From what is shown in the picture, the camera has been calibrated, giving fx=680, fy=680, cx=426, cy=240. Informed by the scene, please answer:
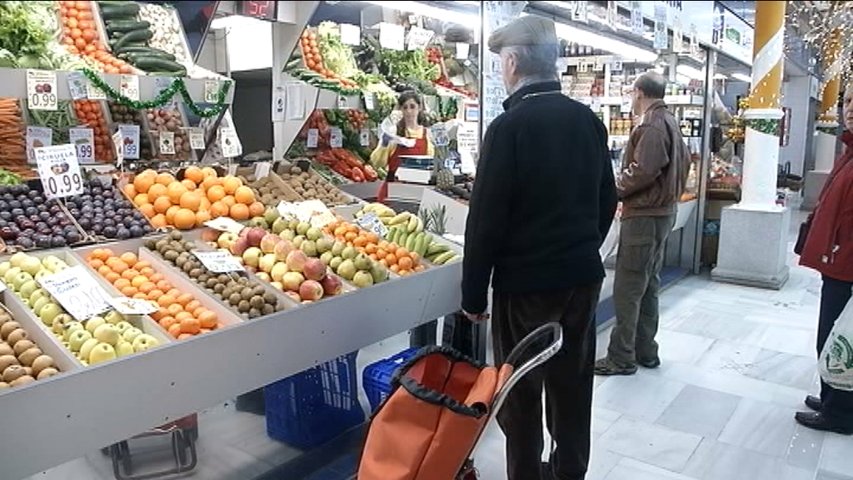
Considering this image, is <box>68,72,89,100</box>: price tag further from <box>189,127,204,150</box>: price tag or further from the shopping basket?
the shopping basket

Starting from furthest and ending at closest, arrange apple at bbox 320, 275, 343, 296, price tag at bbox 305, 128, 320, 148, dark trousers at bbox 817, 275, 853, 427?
price tag at bbox 305, 128, 320, 148 → dark trousers at bbox 817, 275, 853, 427 → apple at bbox 320, 275, 343, 296

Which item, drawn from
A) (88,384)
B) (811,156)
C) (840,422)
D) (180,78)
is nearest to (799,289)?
(811,156)

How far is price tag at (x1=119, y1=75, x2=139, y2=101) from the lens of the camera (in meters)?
2.97

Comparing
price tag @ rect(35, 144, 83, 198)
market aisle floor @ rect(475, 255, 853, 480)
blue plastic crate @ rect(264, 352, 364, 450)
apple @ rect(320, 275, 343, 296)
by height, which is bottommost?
market aisle floor @ rect(475, 255, 853, 480)

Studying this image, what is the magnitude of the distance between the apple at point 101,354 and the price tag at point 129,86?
1406mm

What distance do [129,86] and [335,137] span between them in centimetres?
184

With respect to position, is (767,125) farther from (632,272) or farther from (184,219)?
(184,219)

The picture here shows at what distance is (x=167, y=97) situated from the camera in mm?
3039

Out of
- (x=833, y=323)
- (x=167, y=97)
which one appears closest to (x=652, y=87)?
(x=833, y=323)

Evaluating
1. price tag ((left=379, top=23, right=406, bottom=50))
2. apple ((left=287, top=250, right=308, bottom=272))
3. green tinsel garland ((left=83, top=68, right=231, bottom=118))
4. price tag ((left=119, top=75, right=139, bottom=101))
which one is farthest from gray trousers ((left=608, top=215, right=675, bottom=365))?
price tag ((left=119, top=75, right=139, bottom=101))

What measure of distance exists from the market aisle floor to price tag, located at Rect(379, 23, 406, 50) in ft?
8.07

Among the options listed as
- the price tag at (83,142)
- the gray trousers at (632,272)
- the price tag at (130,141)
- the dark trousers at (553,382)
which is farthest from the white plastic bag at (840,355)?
the price tag at (83,142)

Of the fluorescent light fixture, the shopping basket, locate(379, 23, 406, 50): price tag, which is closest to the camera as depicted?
the shopping basket

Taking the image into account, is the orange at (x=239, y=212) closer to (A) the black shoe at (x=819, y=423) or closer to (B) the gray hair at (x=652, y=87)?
(B) the gray hair at (x=652, y=87)
